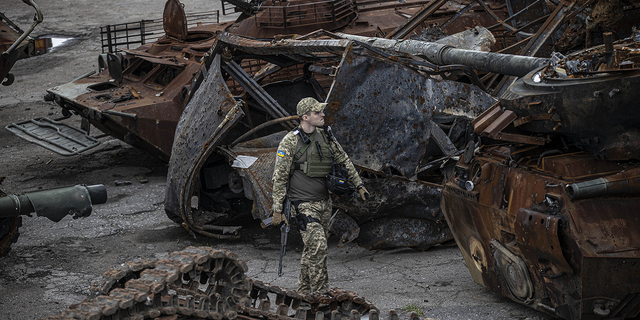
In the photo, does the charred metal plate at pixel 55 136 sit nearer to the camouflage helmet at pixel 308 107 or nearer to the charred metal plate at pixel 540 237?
the camouflage helmet at pixel 308 107

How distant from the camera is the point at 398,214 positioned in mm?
6832

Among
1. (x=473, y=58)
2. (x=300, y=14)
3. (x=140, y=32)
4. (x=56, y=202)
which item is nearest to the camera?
(x=56, y=202)

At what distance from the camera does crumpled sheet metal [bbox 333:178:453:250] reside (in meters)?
6.65

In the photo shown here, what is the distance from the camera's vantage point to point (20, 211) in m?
5.43

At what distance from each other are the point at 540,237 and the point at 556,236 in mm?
154

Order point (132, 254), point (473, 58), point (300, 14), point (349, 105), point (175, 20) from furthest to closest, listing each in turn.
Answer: point (175, 20) < point (300, 14) < point (132, 254) < point (473, 58) < point (349, 105)

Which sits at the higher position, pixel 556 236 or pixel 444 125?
pixel 444 125

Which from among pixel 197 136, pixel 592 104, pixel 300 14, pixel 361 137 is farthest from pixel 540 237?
pixel 300 14

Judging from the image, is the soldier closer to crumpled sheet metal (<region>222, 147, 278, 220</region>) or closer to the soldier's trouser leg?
the soldier's trouser leg

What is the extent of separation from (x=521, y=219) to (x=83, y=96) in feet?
25.0

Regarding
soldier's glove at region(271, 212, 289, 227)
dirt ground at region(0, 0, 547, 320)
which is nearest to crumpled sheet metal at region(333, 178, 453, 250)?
dirt ground at region(0, 0, 547, 320)

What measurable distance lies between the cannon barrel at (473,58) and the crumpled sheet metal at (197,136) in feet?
5.55

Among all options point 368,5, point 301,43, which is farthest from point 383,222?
point 368,5

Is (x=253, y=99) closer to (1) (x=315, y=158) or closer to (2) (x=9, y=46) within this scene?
(1) (x=315, y=158)
